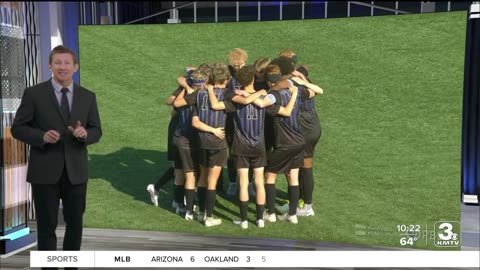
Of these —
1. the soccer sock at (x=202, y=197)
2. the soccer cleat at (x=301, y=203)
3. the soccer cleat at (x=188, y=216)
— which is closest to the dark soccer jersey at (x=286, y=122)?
the soccer cleat at (x=301, y=203)

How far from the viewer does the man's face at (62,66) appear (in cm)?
317

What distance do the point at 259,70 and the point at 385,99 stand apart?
1.11 m

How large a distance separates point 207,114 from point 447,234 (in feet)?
7.46

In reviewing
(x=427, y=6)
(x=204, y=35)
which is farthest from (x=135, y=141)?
(x=427, y=6)

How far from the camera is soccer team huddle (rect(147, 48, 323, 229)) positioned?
3.96 meters

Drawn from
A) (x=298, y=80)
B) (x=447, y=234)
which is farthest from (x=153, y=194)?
(x=447, y=234)

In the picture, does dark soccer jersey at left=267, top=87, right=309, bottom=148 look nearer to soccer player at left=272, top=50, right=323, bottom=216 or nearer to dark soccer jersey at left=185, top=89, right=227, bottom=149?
soccer player at left=272, top=50, right=323, bottom=216

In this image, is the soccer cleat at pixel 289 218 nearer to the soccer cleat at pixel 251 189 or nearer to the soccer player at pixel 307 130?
the soccer player at pixel 307 130

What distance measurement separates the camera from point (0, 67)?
411 cm

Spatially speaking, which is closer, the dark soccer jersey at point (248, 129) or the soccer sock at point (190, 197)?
the dark soccer jersey at point (248, 129)

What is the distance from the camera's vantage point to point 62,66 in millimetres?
3176

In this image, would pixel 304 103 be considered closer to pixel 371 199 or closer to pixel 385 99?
pixel 385 99

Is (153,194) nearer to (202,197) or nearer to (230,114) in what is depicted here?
(202,197)

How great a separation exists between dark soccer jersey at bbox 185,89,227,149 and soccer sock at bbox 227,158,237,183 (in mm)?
166
